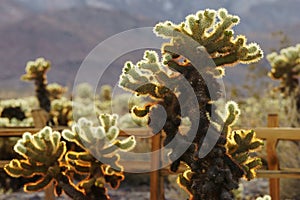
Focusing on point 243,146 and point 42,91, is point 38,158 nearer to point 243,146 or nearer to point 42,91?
point 243,146

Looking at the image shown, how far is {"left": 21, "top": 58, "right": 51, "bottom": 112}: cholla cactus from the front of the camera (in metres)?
7.80

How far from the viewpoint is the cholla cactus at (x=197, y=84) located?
272 cm

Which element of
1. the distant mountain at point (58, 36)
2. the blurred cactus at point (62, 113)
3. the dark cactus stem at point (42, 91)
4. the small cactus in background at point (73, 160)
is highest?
the distant mountain at point (58, 36)

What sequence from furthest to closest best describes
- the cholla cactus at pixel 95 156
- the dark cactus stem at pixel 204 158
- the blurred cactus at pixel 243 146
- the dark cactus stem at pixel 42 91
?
the dark cactus stem at pixel 42 91 → the cholla cactus at pixel 95 156 → the blurred cactus at pixel 243 146 → the dark cactus stem at pixel 204 158

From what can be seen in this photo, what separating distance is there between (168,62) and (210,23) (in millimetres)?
274

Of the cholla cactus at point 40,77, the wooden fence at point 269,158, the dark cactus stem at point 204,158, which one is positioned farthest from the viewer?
the cholla cactus at point 40,77

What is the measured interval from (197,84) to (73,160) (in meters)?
0.75

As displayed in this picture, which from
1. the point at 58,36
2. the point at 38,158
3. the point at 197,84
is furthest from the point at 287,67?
the point at 58,36

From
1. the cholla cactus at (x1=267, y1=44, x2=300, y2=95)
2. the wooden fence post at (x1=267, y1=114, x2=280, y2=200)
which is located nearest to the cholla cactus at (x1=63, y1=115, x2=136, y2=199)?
the wooden fence post at (x1=267, y1=114, x2=280, y2=200)

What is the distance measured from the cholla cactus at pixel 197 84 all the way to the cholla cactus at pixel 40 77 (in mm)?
5157

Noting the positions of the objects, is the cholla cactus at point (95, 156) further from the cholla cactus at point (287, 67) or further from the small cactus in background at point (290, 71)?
the cholla cactus at point (287, 67)

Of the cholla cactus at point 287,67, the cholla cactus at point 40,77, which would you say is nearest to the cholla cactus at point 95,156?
the cholla cactus at point 287,67

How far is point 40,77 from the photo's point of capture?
7.93 m

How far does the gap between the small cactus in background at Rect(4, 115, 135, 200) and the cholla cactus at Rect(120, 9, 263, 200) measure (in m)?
0.28
